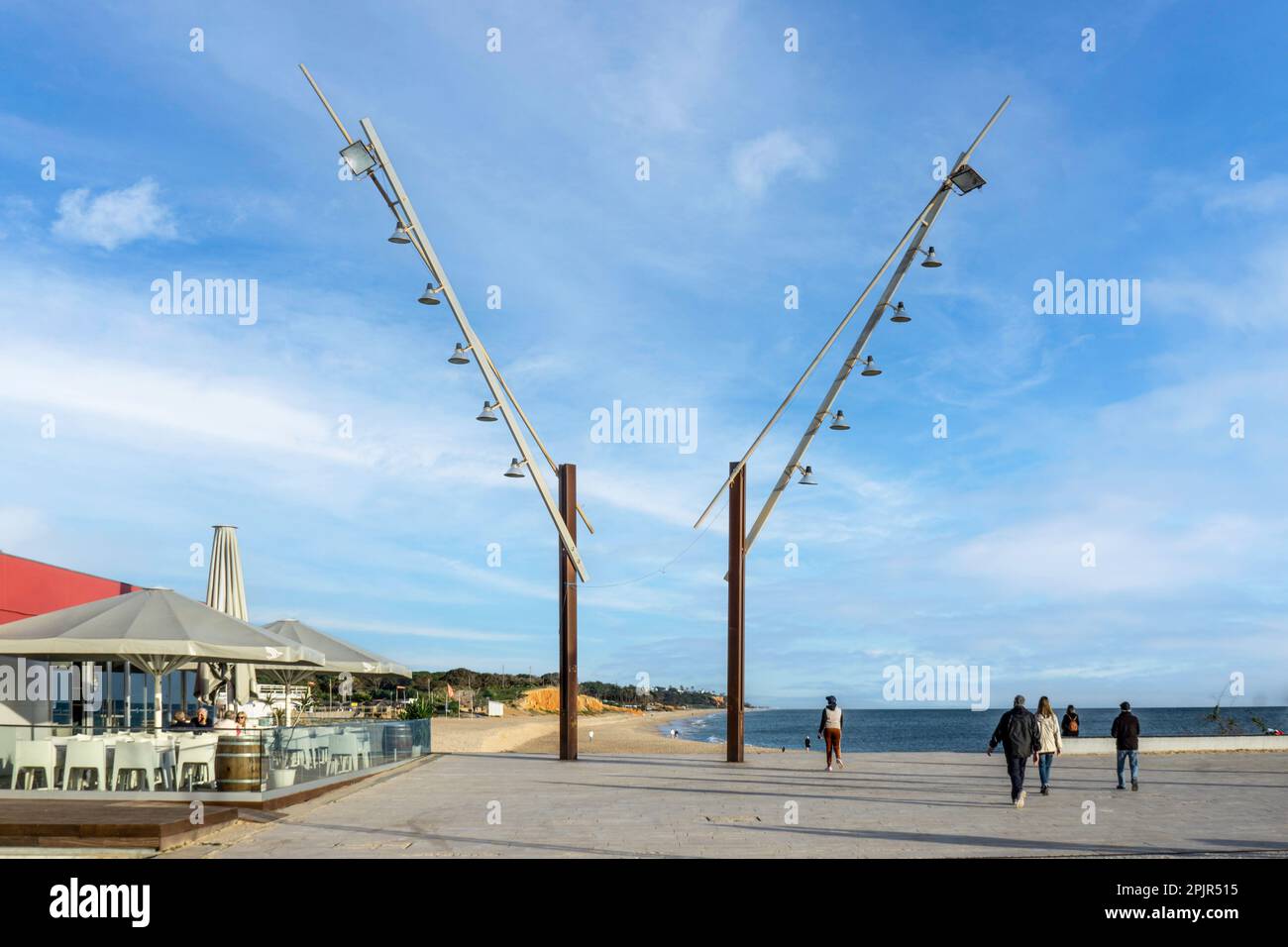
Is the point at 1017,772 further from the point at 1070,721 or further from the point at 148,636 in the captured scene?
the point at 1070,721

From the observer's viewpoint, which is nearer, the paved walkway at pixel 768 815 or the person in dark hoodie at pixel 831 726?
the paved walkway at pixel 768 815

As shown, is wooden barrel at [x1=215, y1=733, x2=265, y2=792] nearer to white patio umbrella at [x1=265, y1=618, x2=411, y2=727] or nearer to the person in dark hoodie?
white patio umbrella at [x1=265, y1=618, x2=411, y2=727]

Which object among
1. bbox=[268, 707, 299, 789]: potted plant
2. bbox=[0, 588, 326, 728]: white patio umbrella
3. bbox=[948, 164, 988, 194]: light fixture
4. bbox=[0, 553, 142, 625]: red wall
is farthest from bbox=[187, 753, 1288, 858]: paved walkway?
bbox=[948, 164, 988, 194]: light fixture

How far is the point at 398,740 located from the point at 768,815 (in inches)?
400

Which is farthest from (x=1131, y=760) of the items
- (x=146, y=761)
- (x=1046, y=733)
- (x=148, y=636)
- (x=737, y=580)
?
(x=148, y=636)

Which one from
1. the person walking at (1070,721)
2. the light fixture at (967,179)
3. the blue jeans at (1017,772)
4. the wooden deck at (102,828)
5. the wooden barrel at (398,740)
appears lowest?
the person walking at (1070,721)

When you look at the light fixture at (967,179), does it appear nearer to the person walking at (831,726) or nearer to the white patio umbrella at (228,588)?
the person walking at (831,726)

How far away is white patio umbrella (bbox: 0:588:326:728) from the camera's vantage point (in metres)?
15.4

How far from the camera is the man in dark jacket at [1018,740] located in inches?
650

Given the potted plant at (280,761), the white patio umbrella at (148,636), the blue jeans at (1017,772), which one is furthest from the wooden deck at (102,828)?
the blue jeans at (1017,772)

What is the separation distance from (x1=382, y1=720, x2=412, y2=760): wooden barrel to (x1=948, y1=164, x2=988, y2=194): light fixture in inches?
589

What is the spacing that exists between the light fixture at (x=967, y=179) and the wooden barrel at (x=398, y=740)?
14.9m

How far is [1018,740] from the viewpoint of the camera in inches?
654
